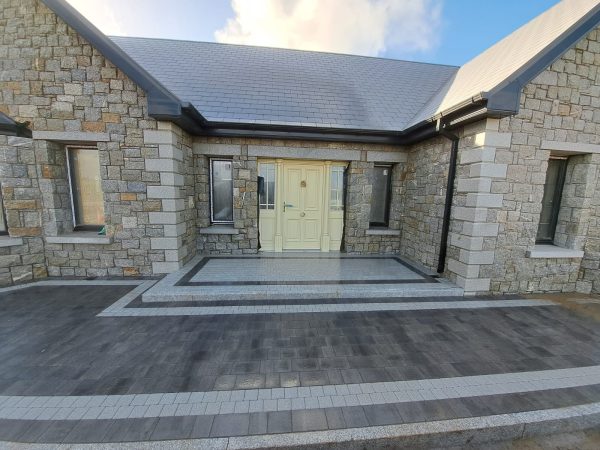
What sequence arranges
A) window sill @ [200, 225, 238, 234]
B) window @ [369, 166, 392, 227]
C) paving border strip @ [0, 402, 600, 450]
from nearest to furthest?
paving border strip @ [0, 402, 600, 450] → window sill @ [200, 225, 238, 234] → window @ [369, 166, 392, 227]

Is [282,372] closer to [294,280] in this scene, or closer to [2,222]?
[294,280]

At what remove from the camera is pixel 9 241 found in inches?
178

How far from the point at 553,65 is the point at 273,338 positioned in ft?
21.2

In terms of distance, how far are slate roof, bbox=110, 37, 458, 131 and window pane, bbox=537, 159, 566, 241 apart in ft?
10.7

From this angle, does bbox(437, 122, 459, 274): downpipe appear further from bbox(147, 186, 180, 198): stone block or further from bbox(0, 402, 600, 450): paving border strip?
bbox(147, 186, 180, 198): stone block

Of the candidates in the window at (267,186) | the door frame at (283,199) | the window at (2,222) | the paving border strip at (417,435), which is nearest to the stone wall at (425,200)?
the door frame at (283,199)

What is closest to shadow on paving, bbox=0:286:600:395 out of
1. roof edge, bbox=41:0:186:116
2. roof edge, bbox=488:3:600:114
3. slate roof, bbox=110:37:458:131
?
roof edge, bbox=488:3:600:114

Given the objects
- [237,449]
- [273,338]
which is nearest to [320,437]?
[237,449]

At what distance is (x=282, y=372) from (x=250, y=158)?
4927 millimetres

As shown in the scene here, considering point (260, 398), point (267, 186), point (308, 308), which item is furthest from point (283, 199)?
point (260, 398)

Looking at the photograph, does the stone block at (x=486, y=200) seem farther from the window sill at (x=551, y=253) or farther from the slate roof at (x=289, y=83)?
the slate roof at (x=289, y=83)

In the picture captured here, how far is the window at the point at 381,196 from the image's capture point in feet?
22.6

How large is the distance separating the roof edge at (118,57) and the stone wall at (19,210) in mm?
2211

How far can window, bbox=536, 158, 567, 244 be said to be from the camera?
4.90 m
